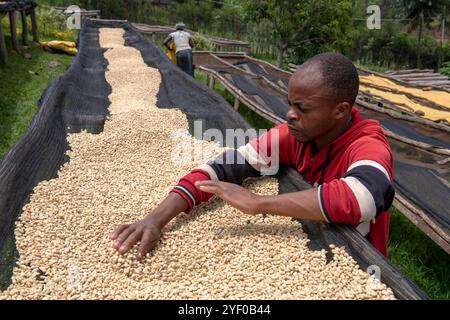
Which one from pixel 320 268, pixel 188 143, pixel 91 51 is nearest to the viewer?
pixel 320 268

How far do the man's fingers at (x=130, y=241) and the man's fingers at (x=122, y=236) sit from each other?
0.7 inches

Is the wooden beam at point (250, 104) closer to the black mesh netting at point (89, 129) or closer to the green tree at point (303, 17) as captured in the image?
the black mesh netting at point (89, 129)

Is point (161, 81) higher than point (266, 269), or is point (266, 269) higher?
point (161, 81)

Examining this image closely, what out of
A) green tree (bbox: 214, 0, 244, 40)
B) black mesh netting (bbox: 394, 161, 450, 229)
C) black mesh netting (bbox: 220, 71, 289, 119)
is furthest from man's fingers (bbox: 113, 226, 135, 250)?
green tree (bbox: 214, 0, 244, 40)

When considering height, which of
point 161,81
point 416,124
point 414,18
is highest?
point 414,18

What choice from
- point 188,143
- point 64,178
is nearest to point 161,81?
point 188,143

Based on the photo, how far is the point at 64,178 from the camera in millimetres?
2432

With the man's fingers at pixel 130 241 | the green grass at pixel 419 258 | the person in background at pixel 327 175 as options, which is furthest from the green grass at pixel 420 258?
the man's fingers at pixel 130 241

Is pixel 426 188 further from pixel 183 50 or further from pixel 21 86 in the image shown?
pixel 21 86

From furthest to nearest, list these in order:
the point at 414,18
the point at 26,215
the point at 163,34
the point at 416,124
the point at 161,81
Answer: the point at 414,18 < the point at 163,34 < the point at 161,81 < the point at 416,124 < the point at 26,215

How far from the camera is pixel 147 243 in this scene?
1679 millimetres

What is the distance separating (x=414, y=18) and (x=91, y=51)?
24456mm

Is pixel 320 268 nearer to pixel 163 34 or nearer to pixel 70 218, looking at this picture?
pixel 70 218
